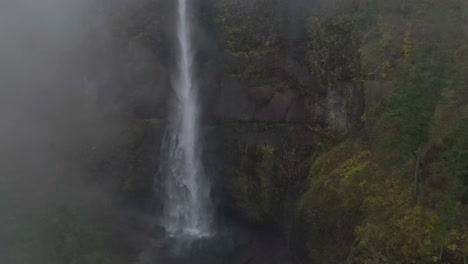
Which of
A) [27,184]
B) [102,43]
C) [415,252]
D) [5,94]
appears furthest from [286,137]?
[5,94]

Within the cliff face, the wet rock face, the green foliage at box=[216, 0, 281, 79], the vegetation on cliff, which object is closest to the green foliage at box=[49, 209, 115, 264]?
the cliff face

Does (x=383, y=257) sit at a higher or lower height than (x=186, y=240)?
higher

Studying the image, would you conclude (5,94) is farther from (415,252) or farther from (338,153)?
(415,252)

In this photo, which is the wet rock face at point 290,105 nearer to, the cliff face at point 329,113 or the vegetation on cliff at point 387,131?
the cliff face at point 329,113

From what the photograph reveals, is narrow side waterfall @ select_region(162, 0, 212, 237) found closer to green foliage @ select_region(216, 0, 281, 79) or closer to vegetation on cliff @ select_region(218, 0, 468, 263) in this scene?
green foliage @ select_region(216, 0, 281, 79)

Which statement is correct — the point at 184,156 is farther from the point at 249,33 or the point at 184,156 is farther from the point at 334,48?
the point at 334,48

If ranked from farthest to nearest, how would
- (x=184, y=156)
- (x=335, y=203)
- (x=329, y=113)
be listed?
(x=184, y=156) < (x=329, y=113) < (x=335, y=203)

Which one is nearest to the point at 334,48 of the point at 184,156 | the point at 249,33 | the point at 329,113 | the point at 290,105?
the point at 329,113

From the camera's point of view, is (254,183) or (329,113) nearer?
(329,113)

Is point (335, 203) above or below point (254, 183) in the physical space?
above
